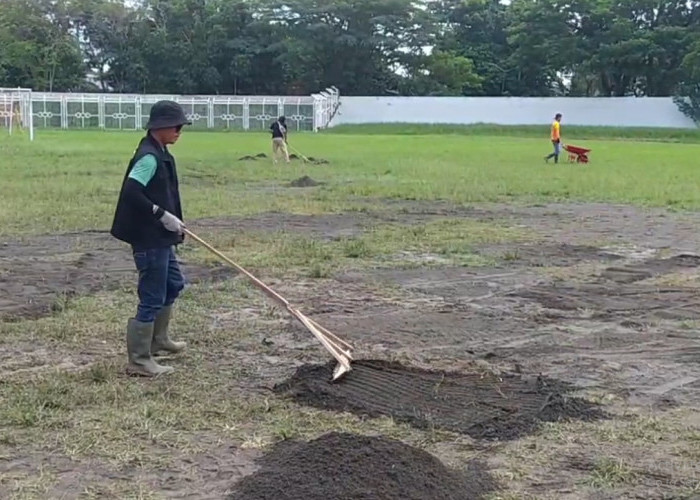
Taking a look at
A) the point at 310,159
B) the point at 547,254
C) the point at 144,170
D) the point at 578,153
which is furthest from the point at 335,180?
the point at 144,170

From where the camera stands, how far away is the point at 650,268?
1036 centimetres

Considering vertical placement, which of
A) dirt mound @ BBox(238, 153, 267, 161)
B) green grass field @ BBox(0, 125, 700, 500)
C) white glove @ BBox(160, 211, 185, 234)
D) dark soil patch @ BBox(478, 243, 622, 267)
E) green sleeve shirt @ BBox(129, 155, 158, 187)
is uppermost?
green sleeve shirt @ BBox(129, 155, 158, 187)

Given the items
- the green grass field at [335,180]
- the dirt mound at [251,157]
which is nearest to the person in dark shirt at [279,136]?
the green grass field at [335,180]

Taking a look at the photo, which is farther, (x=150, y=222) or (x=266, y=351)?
(x=266, y=351)

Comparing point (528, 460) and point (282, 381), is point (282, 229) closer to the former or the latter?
point (282, 381)

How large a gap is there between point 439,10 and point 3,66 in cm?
3118

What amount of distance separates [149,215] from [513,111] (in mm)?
56129

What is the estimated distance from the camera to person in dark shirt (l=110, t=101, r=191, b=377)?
6.12 metres

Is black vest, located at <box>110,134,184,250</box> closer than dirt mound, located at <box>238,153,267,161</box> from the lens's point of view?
Yes

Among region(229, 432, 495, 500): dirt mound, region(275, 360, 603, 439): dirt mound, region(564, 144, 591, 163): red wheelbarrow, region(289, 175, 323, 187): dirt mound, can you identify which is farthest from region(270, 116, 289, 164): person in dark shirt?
region(229, 432, 495, 500): dirt mound

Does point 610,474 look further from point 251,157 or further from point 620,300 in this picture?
point 251,157

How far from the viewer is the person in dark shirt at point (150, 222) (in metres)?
6.12

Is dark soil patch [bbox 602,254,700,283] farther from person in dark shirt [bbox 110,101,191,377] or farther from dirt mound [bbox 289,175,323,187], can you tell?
dirt mound [bbox 289,175,323,187]

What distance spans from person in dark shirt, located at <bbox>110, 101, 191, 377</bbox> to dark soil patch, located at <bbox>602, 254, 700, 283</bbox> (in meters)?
5.05
